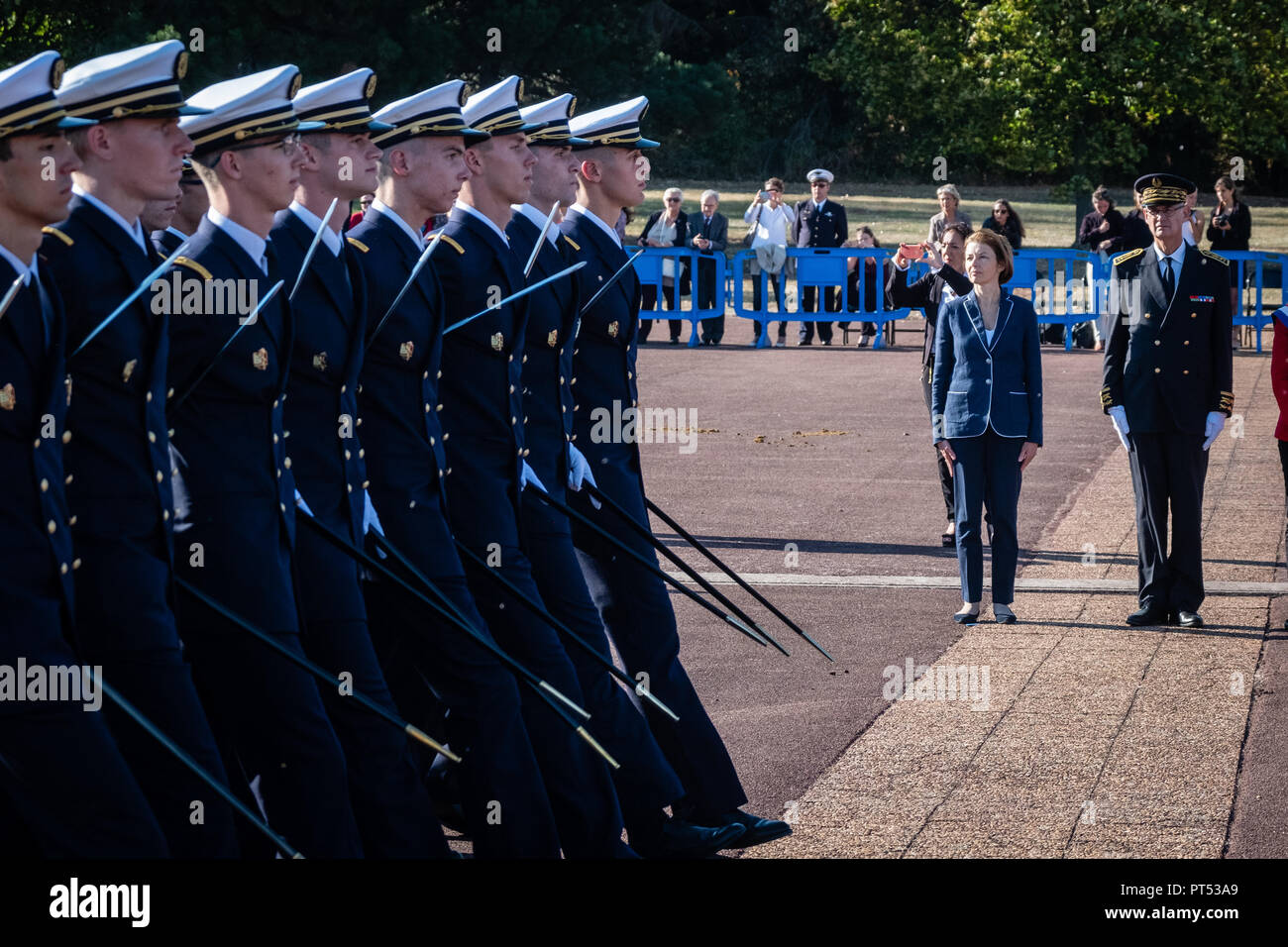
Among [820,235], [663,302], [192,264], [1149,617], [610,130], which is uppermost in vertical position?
[610,130]

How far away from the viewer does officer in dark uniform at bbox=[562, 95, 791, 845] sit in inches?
242

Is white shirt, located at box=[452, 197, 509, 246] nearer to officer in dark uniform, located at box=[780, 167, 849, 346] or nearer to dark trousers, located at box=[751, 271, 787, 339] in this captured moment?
dark trousers, located at box=[751, 271, 787, 339]

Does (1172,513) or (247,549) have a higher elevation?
(247,549)

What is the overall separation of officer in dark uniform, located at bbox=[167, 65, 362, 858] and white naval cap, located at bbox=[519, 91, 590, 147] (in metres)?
1.54

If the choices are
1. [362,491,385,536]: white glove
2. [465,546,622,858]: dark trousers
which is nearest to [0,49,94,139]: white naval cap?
[362,491,385,536]: white glove

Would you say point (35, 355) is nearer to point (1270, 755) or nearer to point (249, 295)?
point (249, 295)

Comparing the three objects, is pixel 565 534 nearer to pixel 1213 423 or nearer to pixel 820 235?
pixel 1213 423

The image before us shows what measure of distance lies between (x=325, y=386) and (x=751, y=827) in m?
2.01

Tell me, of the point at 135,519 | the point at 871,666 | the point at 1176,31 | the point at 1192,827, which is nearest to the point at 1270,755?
the point at 1192,827

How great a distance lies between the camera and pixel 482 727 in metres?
5.31

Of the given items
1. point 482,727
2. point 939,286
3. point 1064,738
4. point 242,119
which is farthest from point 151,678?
point 939,286

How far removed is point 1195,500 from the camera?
9.51m

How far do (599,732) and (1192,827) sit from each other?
1.94 metres

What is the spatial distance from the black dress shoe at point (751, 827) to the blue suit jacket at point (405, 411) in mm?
1336
